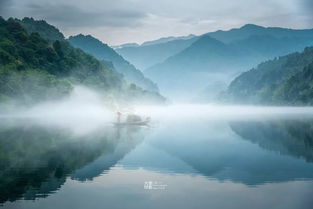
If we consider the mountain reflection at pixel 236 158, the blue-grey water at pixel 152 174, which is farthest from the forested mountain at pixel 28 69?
the mountain reflection at pixel 236 158

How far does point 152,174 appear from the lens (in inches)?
1558

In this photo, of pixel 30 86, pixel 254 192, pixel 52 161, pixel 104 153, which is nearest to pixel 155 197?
pixel 254 192

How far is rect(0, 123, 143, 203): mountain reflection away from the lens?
32812 mm

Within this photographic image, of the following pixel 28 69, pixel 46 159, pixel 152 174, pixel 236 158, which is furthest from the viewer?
pixel 28 69

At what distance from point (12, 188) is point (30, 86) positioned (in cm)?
12481

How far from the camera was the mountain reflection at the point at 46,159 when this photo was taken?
108ft

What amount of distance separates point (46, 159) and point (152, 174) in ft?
45.7

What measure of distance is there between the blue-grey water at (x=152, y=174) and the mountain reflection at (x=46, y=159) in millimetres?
75

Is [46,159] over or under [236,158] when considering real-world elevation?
under

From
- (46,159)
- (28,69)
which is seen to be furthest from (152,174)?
(28,69)

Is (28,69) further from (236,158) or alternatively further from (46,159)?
(236,158)

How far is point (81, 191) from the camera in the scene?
104 feet

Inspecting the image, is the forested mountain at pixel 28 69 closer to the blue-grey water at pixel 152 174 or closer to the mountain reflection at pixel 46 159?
the mountain reflection at pixel 46 159

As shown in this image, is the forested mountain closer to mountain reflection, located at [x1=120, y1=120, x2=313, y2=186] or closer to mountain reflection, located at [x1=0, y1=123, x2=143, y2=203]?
mountain reflection, located at [x1=0, y1=123, x2=143, y2=203]
